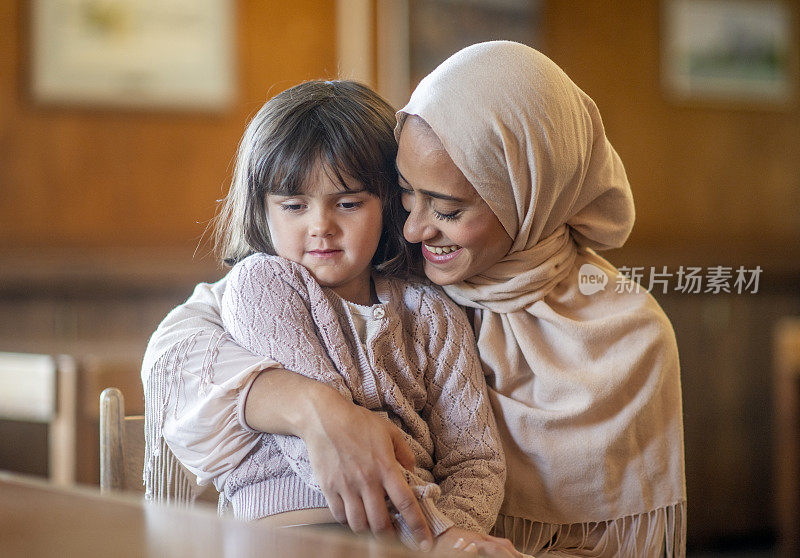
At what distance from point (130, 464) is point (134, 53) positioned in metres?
1.92

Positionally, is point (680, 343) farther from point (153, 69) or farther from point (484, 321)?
point (484, 321)

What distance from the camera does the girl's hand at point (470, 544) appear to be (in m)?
0.91

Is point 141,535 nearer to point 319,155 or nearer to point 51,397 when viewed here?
point 319,155

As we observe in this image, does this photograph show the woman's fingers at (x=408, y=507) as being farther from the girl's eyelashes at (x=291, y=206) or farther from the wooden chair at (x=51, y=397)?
the wooden chair at (x=51, y=397)

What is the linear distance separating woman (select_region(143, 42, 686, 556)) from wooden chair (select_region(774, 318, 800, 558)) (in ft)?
5.71

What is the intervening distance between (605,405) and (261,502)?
455 mm

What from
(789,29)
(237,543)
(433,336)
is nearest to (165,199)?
(433,336)

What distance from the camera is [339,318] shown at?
1060mm

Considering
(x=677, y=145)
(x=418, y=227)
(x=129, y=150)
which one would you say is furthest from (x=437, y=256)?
(x=677, y=145)

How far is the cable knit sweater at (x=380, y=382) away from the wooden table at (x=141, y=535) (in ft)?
0.91

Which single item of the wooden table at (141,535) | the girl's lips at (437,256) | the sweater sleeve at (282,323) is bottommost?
the wooden table at (141,535)

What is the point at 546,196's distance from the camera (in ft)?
3.58

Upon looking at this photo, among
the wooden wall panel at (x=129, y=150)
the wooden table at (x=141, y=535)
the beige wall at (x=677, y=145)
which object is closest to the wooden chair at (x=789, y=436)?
the beige wall at (x=677, y=145)

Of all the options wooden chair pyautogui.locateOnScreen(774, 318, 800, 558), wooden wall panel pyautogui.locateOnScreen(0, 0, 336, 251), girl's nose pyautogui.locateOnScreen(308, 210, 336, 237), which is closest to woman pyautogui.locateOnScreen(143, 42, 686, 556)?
girl's nose pyautogui.locateOnScreen(308, 210, 336, 237)
